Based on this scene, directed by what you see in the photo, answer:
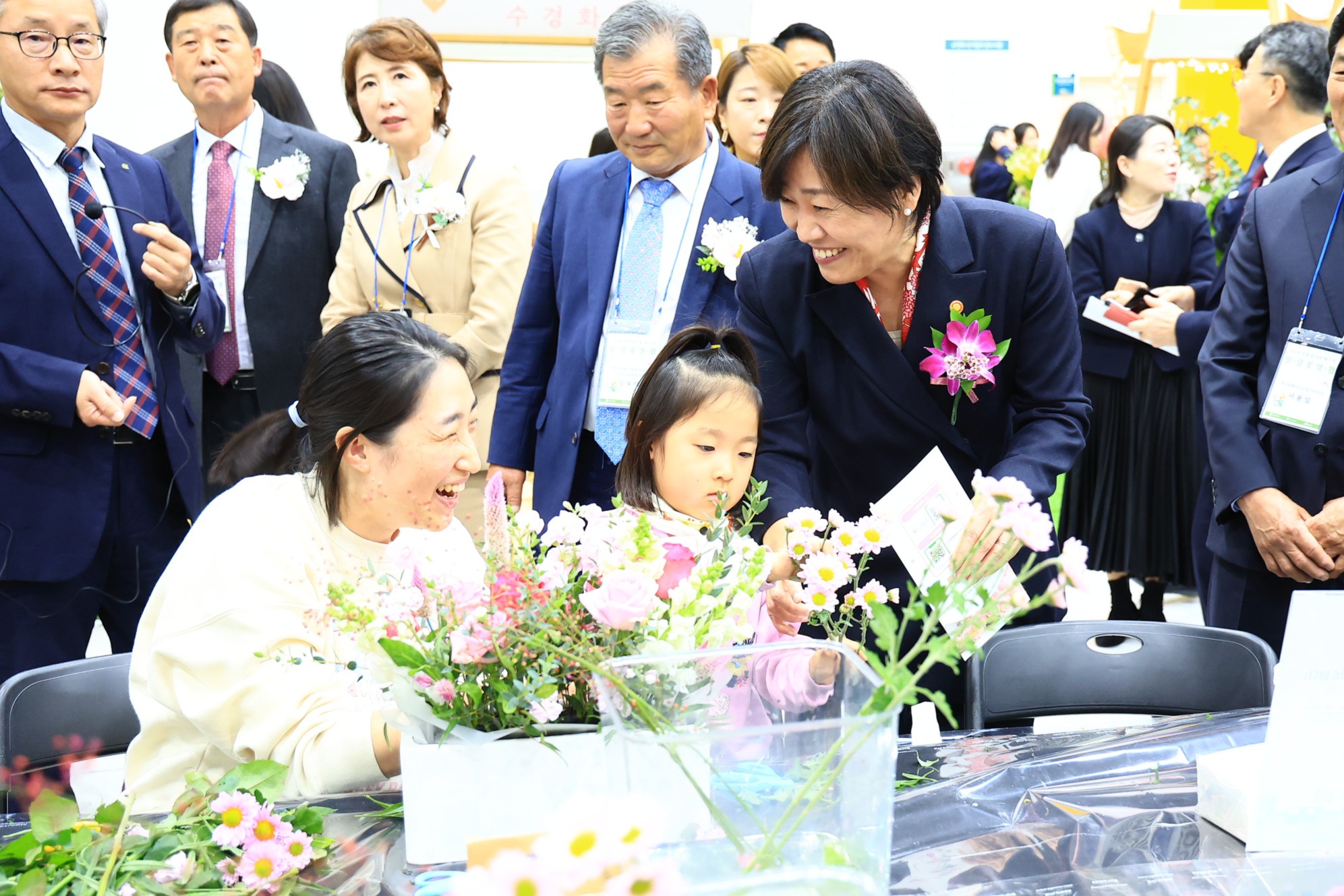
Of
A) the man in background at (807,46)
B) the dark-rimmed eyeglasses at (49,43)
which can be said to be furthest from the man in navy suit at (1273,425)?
the dark-rimmed eyeglasses at (49,43)

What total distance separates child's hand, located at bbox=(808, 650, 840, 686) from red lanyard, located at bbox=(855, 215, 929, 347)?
104 cm

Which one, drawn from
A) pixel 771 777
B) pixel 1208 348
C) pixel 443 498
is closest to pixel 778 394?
pixel 443 498

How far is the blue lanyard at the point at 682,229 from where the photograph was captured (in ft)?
8.46

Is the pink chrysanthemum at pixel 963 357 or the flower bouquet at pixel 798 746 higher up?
the pink chrysanthemum at pixel 963 357

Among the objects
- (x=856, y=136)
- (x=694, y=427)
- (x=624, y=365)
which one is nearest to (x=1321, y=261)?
(x=856, y=136)

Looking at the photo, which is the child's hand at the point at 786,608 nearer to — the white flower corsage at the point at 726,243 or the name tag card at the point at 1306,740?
the name tag card at the point at 1306,740

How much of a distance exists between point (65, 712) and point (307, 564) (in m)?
0.46

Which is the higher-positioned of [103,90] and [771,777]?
[103,90]

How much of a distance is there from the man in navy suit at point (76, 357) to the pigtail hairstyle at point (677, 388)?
1121 mm

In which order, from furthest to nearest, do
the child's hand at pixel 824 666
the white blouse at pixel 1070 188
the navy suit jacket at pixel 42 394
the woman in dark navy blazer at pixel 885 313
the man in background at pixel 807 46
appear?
the white blouse at pixel 1070 188 → the man in background at pixel 807 46 → the navy suit jacket at pixel 42 394 → the woman in dark navy blazer at pixel 885 313 → the child's hand at pixel 824 666

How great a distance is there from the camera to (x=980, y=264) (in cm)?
192

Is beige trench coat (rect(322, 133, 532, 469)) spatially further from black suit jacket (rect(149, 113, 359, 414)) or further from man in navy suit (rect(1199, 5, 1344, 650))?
man in navy suit (rect(1199, 5, 1344, 650))

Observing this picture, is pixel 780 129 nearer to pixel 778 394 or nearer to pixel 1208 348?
pixel 778 394

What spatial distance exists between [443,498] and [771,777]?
3.00 ft
